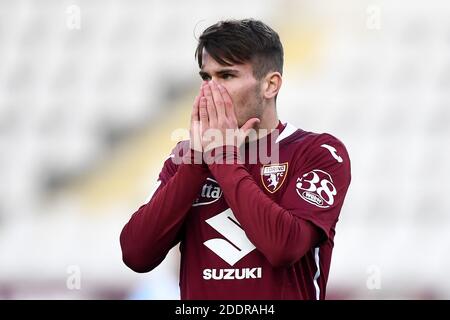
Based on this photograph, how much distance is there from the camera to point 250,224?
2016mm

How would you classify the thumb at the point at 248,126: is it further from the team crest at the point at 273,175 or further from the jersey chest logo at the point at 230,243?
the jersey chest logo at the point at 230,243

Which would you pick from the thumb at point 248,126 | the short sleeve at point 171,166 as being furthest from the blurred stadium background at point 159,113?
the thumb at point 248,126

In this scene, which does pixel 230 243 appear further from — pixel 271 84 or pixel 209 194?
pixel 271 84

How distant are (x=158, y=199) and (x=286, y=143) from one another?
432 mm

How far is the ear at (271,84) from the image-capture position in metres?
2.33

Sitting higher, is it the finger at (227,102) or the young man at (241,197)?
the finger at (227,102)

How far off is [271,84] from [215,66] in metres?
0.21

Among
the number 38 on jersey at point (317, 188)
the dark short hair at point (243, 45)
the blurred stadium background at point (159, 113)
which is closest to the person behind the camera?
the number 38 on jersey at point (317, 188)

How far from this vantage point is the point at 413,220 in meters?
5.65

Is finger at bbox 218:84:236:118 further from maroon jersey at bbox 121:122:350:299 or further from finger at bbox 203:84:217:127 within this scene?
maroon jersey at bbox 121:122:350:299

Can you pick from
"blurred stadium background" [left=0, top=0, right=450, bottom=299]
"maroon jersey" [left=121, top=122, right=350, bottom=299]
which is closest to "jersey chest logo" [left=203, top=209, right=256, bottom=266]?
"maroon jersey" [left=121, top=122, right=350, bottom=299]

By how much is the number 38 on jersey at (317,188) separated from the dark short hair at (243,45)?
1.15 ft

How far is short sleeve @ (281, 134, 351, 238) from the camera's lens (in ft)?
6.95
